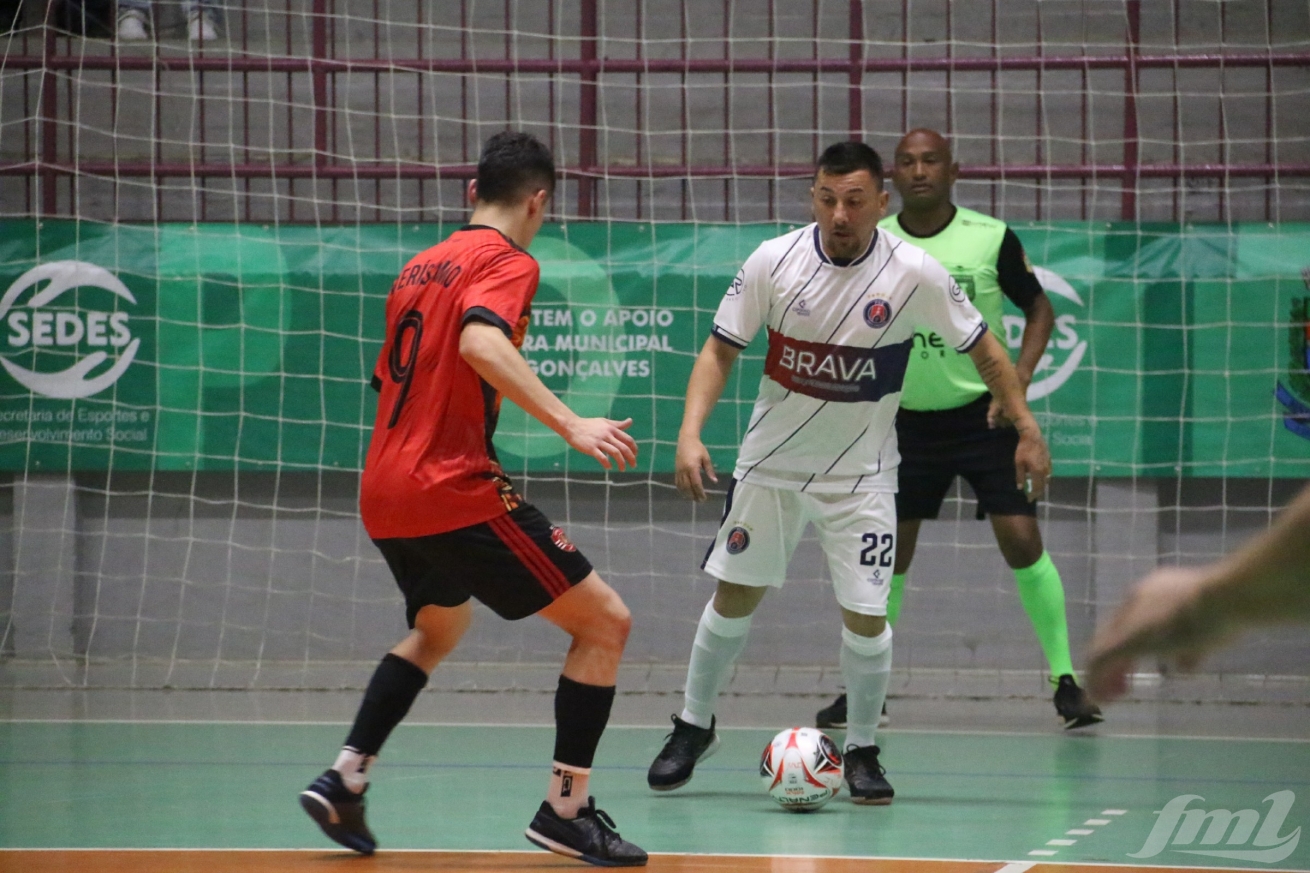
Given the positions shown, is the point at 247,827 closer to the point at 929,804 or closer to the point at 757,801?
the point at 757,801

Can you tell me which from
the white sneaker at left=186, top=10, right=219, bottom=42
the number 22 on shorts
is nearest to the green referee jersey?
the number 22 on shorts

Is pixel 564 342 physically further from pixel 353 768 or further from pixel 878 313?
pixel 353 768

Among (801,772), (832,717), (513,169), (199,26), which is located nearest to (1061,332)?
(832,717)

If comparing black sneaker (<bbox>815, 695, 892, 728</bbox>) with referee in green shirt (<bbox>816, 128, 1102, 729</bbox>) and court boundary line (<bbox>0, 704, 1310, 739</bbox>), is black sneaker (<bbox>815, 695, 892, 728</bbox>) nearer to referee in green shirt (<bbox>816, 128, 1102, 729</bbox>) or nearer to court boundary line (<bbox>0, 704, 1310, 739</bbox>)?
referee in green shirt (<bbox>816, 128, 1102, 729</bbox>)

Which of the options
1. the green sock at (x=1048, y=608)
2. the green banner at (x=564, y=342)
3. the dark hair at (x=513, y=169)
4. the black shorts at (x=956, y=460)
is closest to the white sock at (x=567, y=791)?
the dark hair at (x=513, y=169)

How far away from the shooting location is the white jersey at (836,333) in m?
4.98

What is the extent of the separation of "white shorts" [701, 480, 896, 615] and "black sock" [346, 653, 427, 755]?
119 centimetres

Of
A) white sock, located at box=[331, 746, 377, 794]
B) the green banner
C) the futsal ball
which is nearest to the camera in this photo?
white sock, located at box=[331, 746, 377, 794]

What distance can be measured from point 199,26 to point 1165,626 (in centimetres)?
899

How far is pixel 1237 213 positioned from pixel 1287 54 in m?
0.91

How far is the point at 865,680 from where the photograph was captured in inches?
199

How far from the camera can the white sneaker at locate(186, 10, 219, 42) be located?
930cm

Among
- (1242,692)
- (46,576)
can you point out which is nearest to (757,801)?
(1242,692)

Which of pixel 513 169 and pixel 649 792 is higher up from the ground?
pixel 513 169
